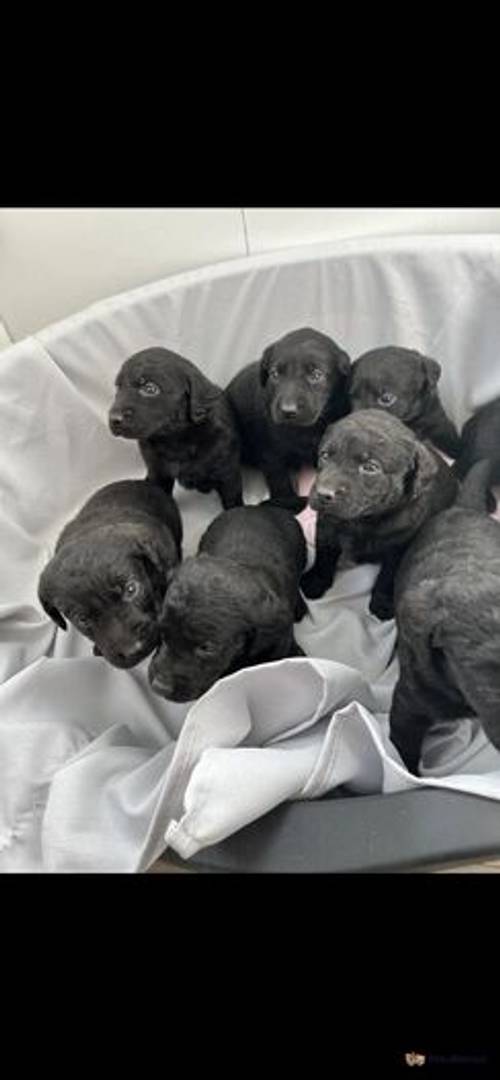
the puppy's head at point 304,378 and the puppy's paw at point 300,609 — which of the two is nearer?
the puppy's head at point 304,378

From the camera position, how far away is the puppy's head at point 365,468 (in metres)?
1.68

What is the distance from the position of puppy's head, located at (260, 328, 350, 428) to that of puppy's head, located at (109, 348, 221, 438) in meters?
0.16

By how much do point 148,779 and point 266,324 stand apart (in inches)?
47.2

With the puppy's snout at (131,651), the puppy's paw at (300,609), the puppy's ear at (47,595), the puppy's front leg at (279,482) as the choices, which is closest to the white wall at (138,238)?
the puppy's front leg at (279,482)

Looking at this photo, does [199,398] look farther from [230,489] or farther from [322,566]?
[322,566]

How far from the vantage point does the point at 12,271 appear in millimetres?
2422

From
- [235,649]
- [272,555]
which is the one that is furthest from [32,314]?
[235,649]

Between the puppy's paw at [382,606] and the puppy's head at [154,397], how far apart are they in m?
0.52

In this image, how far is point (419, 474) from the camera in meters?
1.73

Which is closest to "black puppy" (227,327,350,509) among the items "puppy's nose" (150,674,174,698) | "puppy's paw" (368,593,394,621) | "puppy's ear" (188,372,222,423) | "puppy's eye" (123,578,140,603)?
"puppy's ear" (188,372,222,423)

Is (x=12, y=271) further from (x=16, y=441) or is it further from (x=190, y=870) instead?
(x=190, y=870)

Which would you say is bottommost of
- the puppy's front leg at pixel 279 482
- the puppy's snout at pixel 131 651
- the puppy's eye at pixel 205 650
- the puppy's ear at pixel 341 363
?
the puppy's front leg at pixel 279 482

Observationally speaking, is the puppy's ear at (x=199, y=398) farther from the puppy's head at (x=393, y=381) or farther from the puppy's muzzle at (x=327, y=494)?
the puppy's muzzle at (x=327, y=494)

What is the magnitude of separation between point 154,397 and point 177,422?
0.07m
